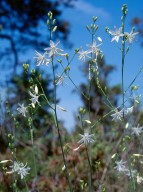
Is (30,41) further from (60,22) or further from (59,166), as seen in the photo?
(59,166)

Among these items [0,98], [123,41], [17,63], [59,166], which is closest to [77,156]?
[59,166]

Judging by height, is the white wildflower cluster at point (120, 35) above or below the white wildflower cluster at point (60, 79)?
above

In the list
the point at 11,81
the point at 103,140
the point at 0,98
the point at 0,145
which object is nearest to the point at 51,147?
the point at 103,140

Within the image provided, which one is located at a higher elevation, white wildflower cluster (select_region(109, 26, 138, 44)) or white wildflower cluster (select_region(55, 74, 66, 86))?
white wildflower cluster (select_region(109, 26, 138, 44))

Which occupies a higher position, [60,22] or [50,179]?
[60,22]

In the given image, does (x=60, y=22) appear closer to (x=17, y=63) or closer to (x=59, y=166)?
(x=17, y=63)

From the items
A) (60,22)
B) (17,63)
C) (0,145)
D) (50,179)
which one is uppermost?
(60,22)

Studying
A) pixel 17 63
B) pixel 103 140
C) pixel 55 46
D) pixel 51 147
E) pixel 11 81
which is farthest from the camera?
pixel 17 63

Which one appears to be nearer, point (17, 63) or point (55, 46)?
point (55, 46)

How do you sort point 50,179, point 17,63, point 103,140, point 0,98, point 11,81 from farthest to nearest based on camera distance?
point 17,63, point 11,81, point 103,140, point 50,179, point 0,98

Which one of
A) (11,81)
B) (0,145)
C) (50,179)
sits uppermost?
(11,81)
